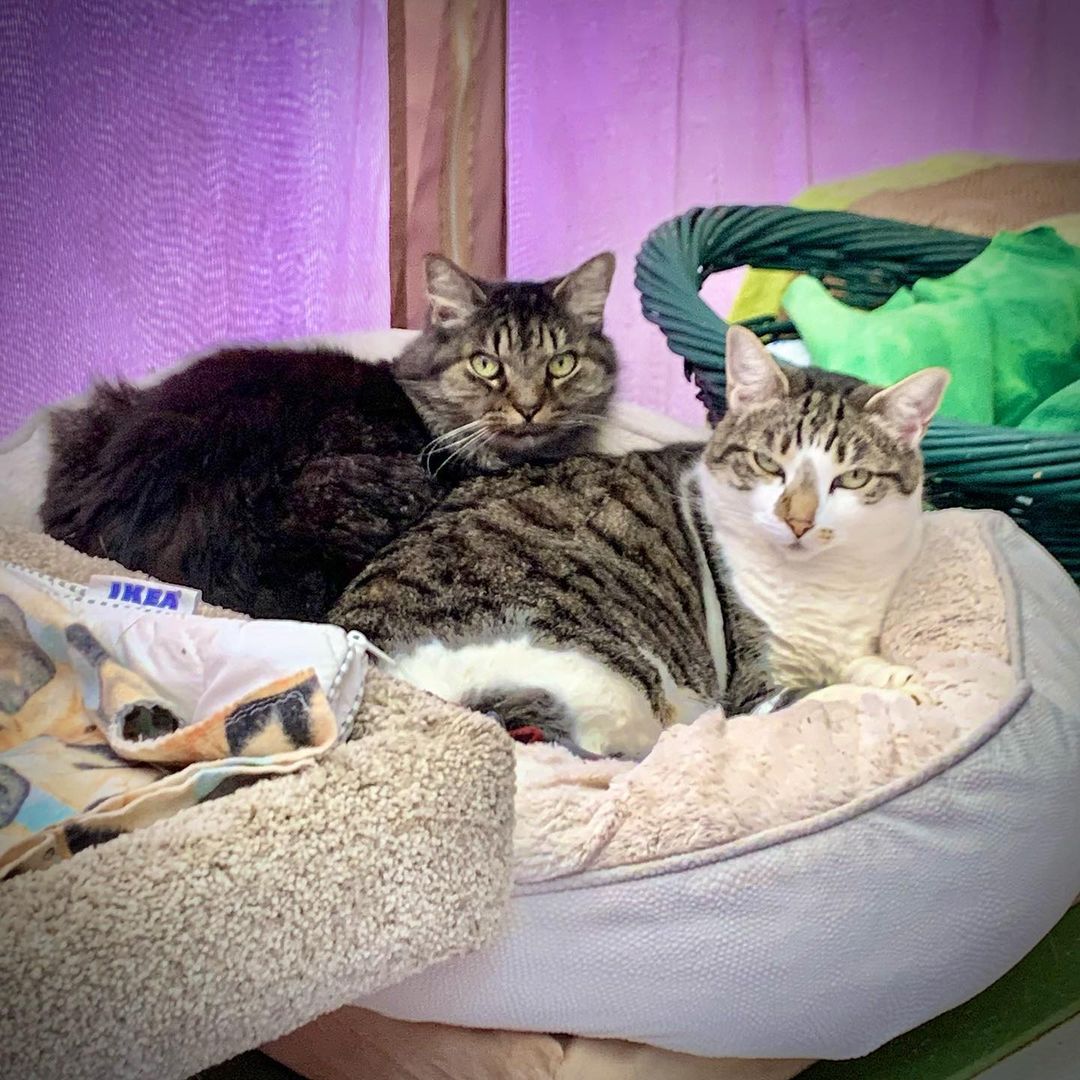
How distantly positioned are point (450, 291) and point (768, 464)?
19.1 inches

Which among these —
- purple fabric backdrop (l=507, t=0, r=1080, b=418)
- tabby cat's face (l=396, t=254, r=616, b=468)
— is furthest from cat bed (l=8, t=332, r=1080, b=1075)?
purple fabric backdrop (l=507, t=0, r=1080, b=418)

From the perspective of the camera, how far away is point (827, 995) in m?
0.79

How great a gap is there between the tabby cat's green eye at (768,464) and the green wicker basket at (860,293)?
0.63ft

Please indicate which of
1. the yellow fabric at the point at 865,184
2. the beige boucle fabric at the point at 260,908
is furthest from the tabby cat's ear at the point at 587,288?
the beige boucle fabric at the point at 260,908

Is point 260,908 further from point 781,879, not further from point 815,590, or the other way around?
point 815,590

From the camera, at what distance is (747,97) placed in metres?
1.50

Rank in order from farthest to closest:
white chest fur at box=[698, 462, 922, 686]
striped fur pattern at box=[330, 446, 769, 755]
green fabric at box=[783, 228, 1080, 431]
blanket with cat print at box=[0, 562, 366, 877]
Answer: green fabric at box=[783, 228, 1080, 431] → white chest fur at box=[698, 462, 922, 686] → striped fur pattern at box=[330, 446, 769, 755] → blanket with cat print at box=[0, 562, 366, 877]

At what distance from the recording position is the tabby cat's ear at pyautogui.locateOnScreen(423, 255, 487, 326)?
1277 millimetres

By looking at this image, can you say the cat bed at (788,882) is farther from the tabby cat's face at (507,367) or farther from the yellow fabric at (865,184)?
the yellow fabric at (865,184)

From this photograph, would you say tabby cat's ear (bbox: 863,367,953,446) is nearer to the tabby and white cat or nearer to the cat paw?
the tabby and white cat

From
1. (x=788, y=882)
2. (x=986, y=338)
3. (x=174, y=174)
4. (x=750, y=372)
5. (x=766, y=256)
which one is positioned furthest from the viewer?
(x=766, y=256)

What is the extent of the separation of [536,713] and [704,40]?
1.05 metres

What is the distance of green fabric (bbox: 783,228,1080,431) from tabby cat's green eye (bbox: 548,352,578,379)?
413 mm

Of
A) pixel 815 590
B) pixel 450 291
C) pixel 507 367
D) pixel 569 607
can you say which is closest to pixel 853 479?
pixel 815 590
